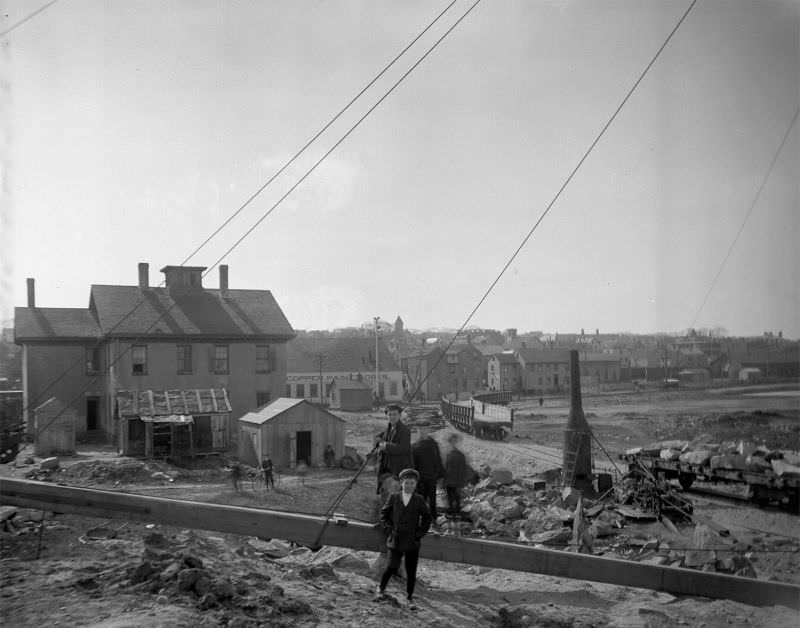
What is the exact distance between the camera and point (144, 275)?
36312mm

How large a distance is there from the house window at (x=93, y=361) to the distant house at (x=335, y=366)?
26522mm

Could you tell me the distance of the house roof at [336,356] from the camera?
6297 centimetres

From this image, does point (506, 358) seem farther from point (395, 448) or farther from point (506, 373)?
point (395, 448)

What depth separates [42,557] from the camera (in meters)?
8.12

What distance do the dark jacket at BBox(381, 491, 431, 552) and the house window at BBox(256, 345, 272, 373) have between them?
92.7ft

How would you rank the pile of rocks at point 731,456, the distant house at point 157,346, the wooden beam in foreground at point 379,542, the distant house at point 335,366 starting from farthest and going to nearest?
the distant house at point 335,366 → the distant house at point 157,346 → the pile of rocks at point 731,456 → the wooden beam in foreground at point 379,542

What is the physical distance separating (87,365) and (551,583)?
31.8 m

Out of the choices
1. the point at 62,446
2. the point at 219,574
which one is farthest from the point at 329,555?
the point at 62,446

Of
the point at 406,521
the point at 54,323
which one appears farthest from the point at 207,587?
the point at 54,323

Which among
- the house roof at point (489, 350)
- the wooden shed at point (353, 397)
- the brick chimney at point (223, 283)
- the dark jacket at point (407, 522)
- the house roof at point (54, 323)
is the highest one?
the brick chimney at point (223, 283)

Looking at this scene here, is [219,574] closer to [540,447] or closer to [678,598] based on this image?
[678,598]

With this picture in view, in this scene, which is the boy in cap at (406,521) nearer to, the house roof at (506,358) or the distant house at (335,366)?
the distant house at (335,366)

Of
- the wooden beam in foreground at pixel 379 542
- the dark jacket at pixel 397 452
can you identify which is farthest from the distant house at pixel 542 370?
the wooden beam in foreground at pixel 379 542

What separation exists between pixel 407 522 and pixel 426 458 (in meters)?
1.77
